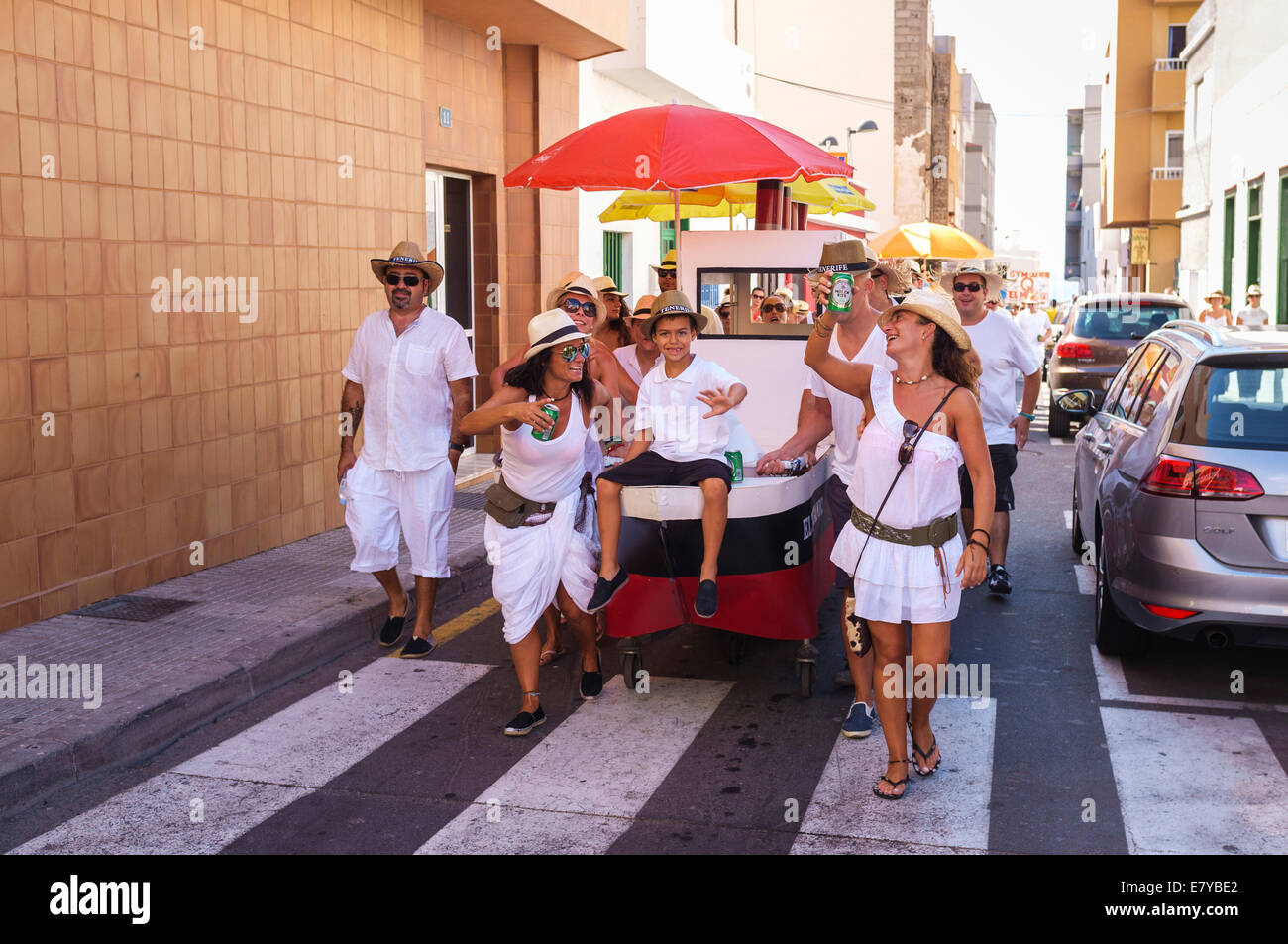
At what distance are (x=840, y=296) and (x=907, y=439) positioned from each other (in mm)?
1182

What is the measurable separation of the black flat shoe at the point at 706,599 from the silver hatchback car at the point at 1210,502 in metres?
1.94

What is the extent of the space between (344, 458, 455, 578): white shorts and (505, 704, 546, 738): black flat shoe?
1.42 metres

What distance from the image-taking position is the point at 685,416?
6.52 m

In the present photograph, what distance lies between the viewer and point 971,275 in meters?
8.61

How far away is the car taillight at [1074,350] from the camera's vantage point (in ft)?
58.1

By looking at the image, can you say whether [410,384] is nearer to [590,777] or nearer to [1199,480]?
[590,777]

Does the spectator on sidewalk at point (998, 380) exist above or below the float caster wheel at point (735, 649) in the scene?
above

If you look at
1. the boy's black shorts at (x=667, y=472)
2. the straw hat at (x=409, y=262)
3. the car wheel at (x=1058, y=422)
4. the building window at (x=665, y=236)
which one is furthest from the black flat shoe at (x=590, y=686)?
the building window at (x=665, y=236)

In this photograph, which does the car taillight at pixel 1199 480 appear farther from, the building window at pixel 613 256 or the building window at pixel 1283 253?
the building window at pixel 1283 253
